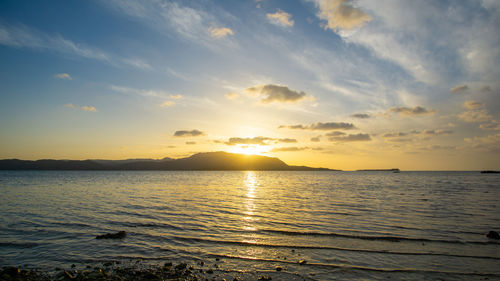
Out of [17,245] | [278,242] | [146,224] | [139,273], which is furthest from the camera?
[146,224]

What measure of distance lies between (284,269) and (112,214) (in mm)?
23464

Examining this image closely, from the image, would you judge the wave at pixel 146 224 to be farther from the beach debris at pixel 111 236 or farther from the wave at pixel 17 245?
the wave at pixel 17 245

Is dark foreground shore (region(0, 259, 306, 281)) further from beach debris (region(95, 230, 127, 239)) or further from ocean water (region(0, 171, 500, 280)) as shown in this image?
beach debris (region(95, 230, 127, 239))

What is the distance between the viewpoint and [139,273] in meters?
12.5

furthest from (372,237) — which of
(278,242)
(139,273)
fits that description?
(139,273)

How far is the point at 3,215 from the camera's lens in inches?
1070

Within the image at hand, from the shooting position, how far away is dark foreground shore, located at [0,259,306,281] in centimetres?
1195

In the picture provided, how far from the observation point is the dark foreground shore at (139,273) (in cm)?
1195

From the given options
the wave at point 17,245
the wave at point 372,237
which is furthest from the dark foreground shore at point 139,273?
the wave at point 372,237

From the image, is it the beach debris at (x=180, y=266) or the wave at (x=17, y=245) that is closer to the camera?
the beach debris at (x=180, y=266)

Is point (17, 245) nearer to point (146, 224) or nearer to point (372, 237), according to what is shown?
point (146, 224)

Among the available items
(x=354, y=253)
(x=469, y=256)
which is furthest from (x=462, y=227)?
(x=354, y=253)

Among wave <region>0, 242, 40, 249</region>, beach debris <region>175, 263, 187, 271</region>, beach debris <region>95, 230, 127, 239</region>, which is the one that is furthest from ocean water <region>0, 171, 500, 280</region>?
beach debris <region>175, 263, 187, 271</region>

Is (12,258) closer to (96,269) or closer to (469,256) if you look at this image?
(96,269)
